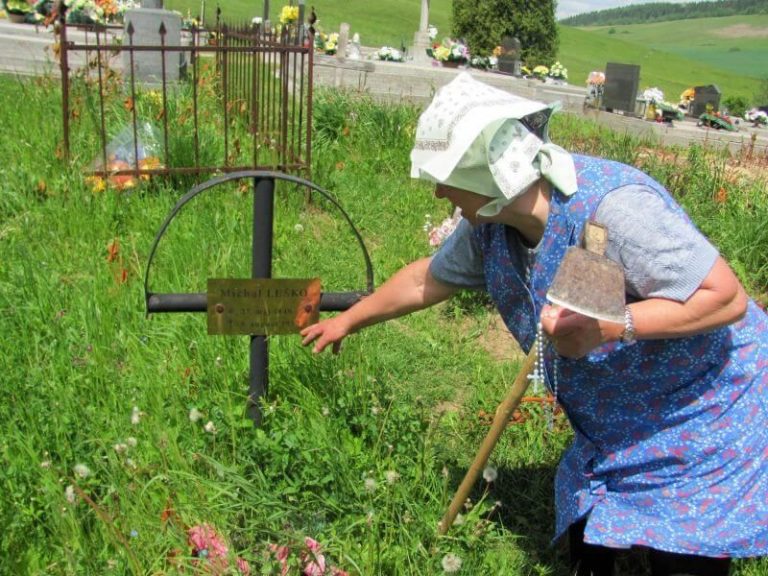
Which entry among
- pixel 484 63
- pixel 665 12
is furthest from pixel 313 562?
pixel 665 12

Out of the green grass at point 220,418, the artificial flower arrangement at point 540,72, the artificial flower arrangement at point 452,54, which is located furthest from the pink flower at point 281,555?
the artificial flower arrangement at point 540,72

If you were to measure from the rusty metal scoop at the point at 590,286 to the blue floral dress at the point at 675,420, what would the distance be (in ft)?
0.99

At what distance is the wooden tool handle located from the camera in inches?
69.9

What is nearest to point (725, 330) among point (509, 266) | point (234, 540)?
point (509, 266)

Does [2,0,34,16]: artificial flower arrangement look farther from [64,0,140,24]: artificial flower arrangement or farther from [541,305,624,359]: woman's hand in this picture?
[541,305,624,359]: woman's hand

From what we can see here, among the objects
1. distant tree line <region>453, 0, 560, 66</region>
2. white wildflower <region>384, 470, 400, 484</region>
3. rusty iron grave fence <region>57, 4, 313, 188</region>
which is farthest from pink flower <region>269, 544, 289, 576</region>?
distant tree line <region>453, 0, 560, 66</region>

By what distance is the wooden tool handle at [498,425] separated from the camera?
1.78 m

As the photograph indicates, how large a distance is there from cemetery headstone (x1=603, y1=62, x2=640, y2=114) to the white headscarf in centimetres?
1197

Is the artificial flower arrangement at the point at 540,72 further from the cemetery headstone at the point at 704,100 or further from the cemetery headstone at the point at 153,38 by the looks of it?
the cemetery headstone at the point at 153,38

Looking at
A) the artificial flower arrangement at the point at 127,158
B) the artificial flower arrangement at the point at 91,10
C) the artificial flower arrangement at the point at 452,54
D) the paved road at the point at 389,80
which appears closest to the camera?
the artificial flower arrangement at the point at 127,158

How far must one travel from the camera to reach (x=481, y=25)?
86.8ft

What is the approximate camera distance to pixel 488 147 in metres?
1.60

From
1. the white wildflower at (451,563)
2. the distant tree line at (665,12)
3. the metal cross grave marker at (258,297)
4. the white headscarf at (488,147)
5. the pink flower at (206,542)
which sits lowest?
the white wildflower at (451,563)

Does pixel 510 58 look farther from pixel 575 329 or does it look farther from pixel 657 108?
pixel 575 329
